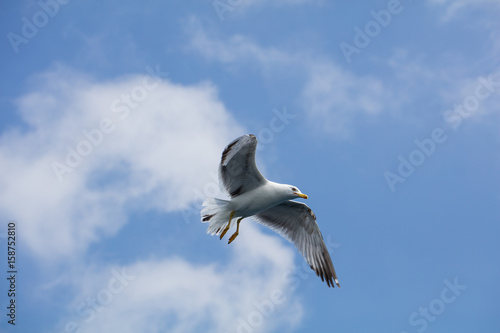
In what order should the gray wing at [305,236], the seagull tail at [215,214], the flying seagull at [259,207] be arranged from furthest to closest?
the gray wing at [305,236], the seagull tail at [215,214], the flying seagull at [259,207]

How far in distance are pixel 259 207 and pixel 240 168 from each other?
75 cm

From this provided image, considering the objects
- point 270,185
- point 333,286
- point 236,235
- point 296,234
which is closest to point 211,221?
point 236,235

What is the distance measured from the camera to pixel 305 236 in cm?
986

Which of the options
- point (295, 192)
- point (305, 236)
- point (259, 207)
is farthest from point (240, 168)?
point (305, 236)

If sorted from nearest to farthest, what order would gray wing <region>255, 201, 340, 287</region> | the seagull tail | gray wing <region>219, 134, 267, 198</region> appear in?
gray wing <region>219, 134, 267, 198</region>
the seagull tail
gray wing <region>255, 201, 340, 287</region>

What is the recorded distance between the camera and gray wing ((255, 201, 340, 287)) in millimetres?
9766

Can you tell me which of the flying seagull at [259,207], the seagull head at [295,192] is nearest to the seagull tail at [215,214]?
the flying seagull at [259,207]

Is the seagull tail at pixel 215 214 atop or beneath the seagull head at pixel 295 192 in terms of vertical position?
atop

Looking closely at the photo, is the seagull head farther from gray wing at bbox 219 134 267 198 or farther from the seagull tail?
the seagull tail

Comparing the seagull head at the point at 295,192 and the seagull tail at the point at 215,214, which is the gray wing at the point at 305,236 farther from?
the seagull tail at the point at 215,214

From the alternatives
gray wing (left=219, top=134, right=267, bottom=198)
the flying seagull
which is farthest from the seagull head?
gray wing (left=219, top=134, right=267, bottom=198)

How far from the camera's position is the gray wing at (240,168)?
7766 millimetres

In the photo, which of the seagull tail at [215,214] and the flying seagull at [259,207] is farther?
the seagull tail at [215,214]

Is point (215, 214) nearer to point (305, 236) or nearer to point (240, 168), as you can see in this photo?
point (240, 168)
